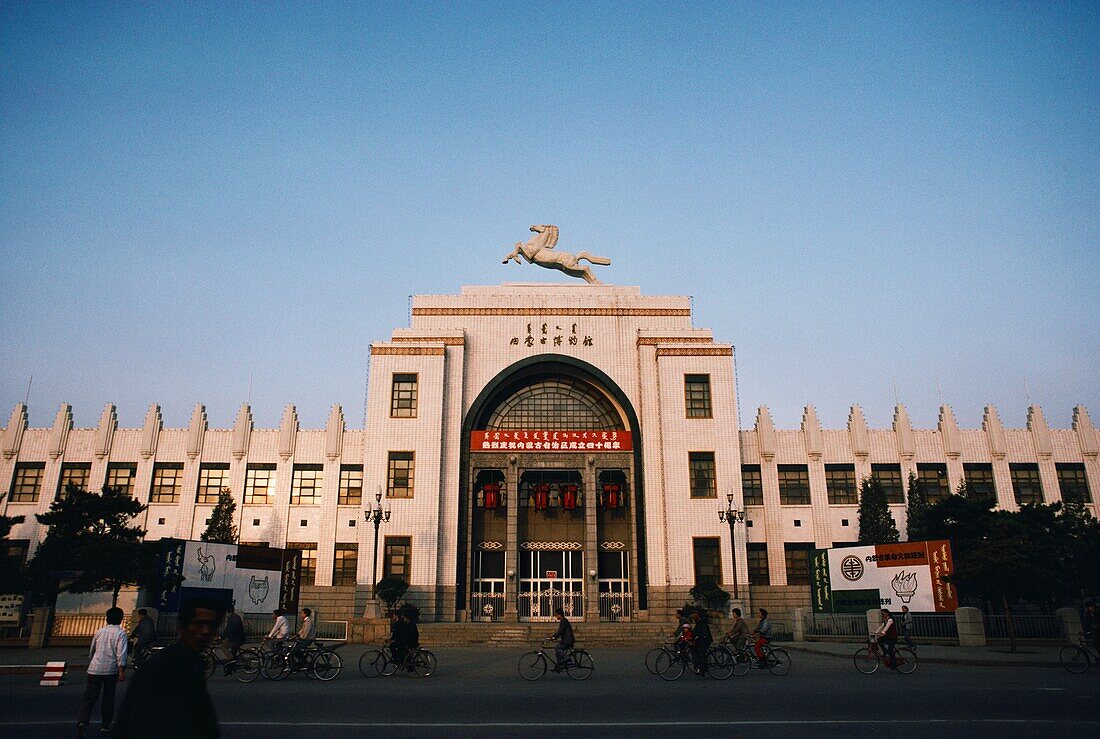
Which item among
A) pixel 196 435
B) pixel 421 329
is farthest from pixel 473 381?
pixel 196 435

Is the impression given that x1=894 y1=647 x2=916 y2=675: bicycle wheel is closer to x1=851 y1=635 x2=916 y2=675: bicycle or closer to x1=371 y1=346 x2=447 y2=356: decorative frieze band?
x1=851 y1=635 x2=916 y2=675: bicycle

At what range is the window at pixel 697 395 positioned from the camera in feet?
136

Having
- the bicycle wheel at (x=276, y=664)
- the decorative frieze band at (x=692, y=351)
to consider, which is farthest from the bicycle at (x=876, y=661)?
the decorative frieze band at (x=692, y=351)

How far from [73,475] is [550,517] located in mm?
28154

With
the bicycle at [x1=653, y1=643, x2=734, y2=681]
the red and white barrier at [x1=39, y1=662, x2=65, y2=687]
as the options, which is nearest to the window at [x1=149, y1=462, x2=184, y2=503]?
the red and white barrier at [x1=39, y1=662, x2=65, y2=687]

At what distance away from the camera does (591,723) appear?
1182cm

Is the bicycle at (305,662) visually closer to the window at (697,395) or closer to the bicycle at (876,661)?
the bicycle at (876,661)

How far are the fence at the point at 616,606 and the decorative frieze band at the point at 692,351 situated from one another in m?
13.2

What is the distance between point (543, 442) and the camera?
132ft

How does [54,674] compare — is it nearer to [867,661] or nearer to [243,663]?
[243,663]

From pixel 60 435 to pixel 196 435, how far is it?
315 inches

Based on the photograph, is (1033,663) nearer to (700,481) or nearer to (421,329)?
(700,481)

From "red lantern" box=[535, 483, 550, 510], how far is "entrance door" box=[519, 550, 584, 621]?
2900mm

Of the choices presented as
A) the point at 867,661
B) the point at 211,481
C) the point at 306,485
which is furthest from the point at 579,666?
the point at 211,481
